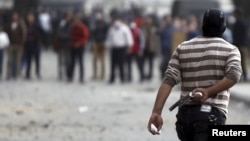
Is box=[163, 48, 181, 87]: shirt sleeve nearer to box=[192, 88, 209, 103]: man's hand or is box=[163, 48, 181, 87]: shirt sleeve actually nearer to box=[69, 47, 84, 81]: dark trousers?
box=[192, 88, 209, 103]: man's hand

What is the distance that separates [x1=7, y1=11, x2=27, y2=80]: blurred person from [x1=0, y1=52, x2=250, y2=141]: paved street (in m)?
0.48

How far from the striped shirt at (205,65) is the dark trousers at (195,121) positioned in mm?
99

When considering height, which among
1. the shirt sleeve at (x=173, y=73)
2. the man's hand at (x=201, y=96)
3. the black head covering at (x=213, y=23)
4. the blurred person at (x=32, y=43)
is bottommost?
the blurred person at (x=32, y=43)

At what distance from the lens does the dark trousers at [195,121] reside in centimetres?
764

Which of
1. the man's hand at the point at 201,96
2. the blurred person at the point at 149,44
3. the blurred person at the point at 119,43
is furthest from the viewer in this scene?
the blurred person at the point at 149,44

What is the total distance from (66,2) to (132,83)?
32.9 metres

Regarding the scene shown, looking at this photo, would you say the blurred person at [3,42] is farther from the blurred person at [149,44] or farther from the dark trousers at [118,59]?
the blurred person at [149,44]

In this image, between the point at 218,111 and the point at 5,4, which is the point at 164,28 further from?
the point at 5,4

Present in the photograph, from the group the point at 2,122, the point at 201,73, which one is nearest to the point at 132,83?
the point at 2,122

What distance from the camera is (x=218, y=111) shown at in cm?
778

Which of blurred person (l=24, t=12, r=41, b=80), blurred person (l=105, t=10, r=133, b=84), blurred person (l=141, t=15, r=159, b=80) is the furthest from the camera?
blurred person (l=141, t=15, r=159, b=80)

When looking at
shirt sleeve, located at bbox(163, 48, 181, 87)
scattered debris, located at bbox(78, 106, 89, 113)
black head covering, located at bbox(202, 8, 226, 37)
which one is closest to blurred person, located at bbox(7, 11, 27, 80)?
scattered debris, located at bbox(78, 106, 89, 113)

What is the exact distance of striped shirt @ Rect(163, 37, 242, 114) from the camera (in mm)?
7798

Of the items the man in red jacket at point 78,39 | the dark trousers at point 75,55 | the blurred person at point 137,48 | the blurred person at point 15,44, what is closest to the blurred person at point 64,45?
the dark trousers at point 75,55
